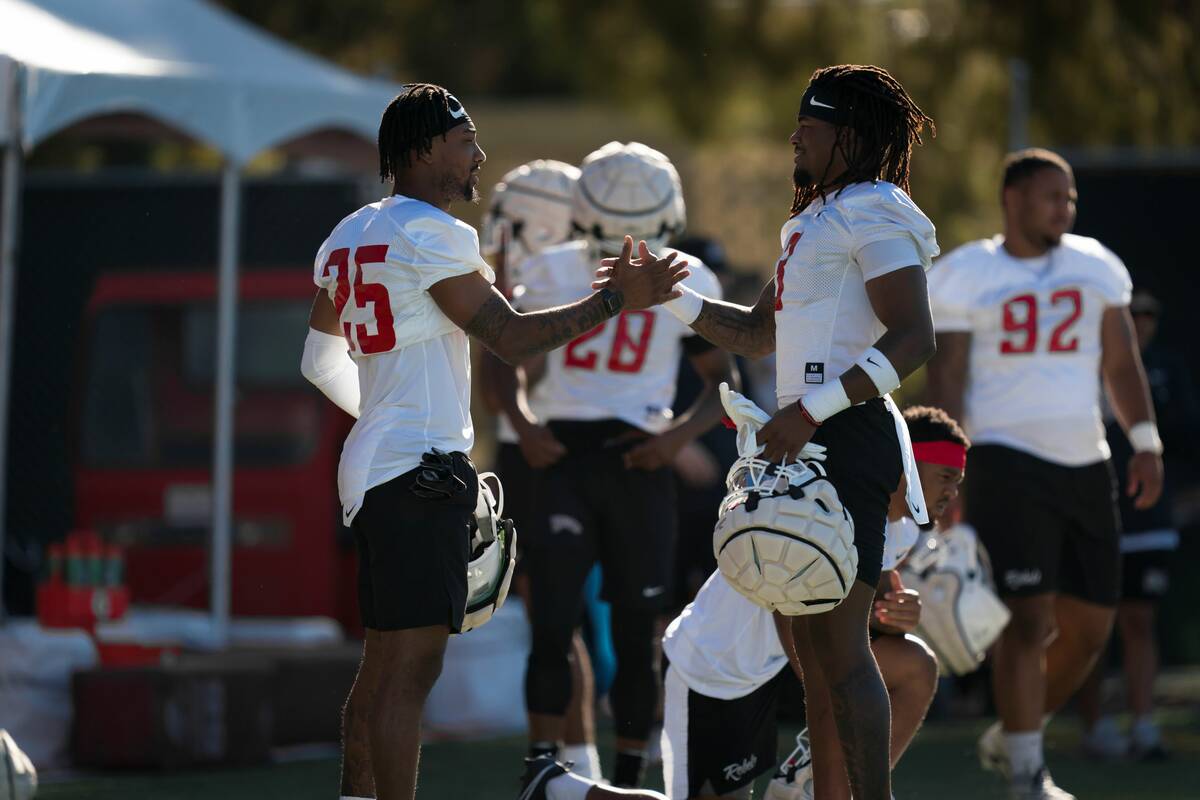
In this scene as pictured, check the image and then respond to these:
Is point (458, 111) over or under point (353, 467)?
over

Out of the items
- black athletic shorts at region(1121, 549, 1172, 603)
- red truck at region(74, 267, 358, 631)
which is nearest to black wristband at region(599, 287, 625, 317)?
black athletic shorts at region(1121, 549, 1172, 603)

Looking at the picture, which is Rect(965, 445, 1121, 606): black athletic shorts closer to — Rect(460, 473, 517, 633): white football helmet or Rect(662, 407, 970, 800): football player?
Rect(662, 407, 970, 800): football player

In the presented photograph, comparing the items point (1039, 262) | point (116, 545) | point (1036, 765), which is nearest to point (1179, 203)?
point (1039, 262)

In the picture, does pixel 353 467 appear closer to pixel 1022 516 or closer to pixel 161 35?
pixel 1022 516

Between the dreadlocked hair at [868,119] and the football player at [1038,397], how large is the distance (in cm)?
229

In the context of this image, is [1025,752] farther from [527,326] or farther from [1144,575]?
[527,326]

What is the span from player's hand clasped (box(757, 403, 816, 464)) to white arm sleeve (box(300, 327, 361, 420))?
1250 millimetres

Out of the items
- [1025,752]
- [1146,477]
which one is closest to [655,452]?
[1025,752]

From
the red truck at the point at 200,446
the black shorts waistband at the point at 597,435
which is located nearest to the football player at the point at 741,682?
the black shorts waistband at the point at 597,435

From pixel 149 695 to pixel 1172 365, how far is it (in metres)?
4.98

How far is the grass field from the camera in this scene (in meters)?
7.91

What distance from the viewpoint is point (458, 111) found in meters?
5.62

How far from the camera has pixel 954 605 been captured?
681 centimetres

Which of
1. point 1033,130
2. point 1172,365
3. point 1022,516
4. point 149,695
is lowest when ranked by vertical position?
point 149,695
